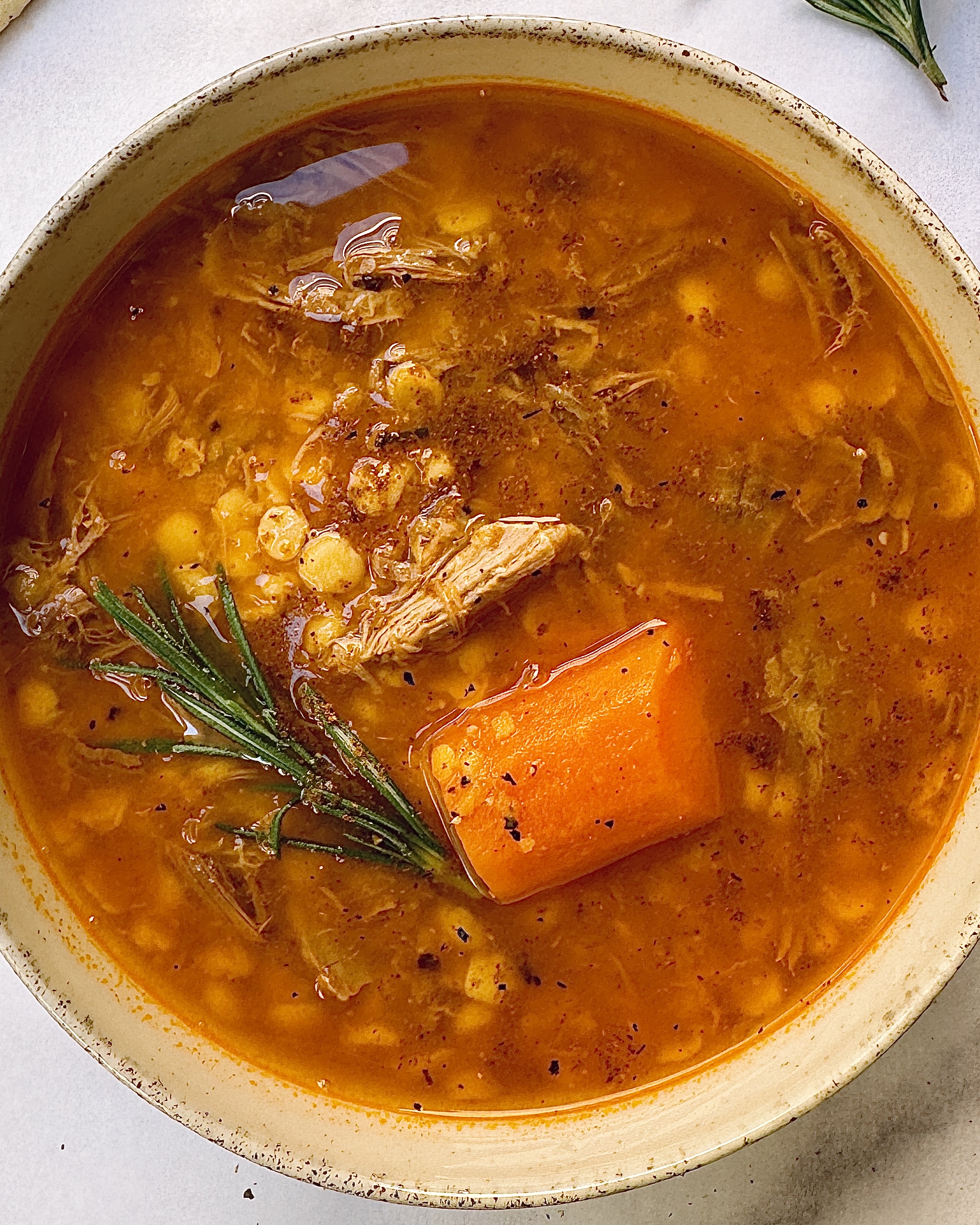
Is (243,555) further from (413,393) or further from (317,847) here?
(317,847)

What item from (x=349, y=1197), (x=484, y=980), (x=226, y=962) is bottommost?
(x=349, y=1197)

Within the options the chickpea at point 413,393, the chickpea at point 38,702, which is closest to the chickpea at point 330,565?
the chickpea at point 413,393

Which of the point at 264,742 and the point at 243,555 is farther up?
the point at 243,555

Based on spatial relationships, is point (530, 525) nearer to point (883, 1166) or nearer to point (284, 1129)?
point (284, 1129)

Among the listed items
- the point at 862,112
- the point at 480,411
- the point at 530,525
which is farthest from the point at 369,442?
the point at 862,112

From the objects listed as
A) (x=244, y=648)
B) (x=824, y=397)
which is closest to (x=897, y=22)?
(x=824, y=397)

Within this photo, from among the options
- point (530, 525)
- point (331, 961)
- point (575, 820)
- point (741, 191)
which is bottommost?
point (331, 961)
